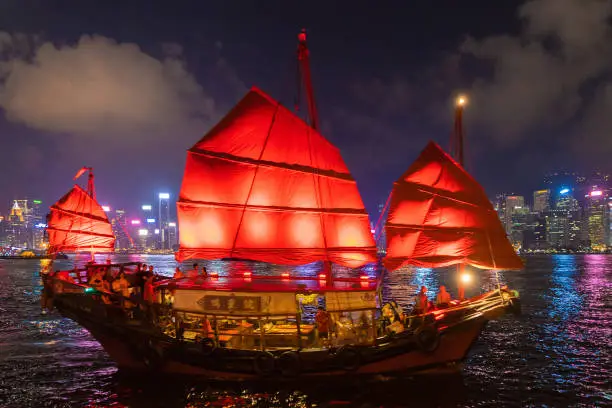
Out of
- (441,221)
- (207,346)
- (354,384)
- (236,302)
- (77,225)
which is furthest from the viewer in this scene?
(77,225)

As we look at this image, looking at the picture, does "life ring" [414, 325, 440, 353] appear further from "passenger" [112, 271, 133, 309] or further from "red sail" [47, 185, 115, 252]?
"red sail" [47, 185, 115, 252]

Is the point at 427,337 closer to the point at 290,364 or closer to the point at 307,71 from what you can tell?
the point at 290,364

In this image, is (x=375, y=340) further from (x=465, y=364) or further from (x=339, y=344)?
(x=465, y=364)

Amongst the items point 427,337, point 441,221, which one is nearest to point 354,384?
point 427,337

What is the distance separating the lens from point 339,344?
15.0 m

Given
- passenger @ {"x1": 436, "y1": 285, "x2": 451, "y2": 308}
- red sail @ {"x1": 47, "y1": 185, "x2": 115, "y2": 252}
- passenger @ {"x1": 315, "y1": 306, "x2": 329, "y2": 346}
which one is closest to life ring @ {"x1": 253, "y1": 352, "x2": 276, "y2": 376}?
passenger @ {"x1": 315, "y1": 306, "x2": 329, "y2": 346}

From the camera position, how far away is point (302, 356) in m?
14.6

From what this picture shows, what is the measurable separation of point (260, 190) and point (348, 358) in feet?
25.2

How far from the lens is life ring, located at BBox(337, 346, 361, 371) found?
14.5 meters

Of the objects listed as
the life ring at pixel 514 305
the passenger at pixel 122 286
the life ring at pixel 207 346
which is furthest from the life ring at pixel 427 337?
the passenger at pixel 122 286

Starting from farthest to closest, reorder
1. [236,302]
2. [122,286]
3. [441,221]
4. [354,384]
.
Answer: [122,286] → [441,221] → [354,384] → [236,302]

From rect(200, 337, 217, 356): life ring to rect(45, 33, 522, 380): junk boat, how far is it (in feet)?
0.12

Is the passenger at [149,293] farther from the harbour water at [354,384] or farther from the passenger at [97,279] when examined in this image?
the passenger at [97,279]

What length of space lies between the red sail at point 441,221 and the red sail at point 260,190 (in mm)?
1894
